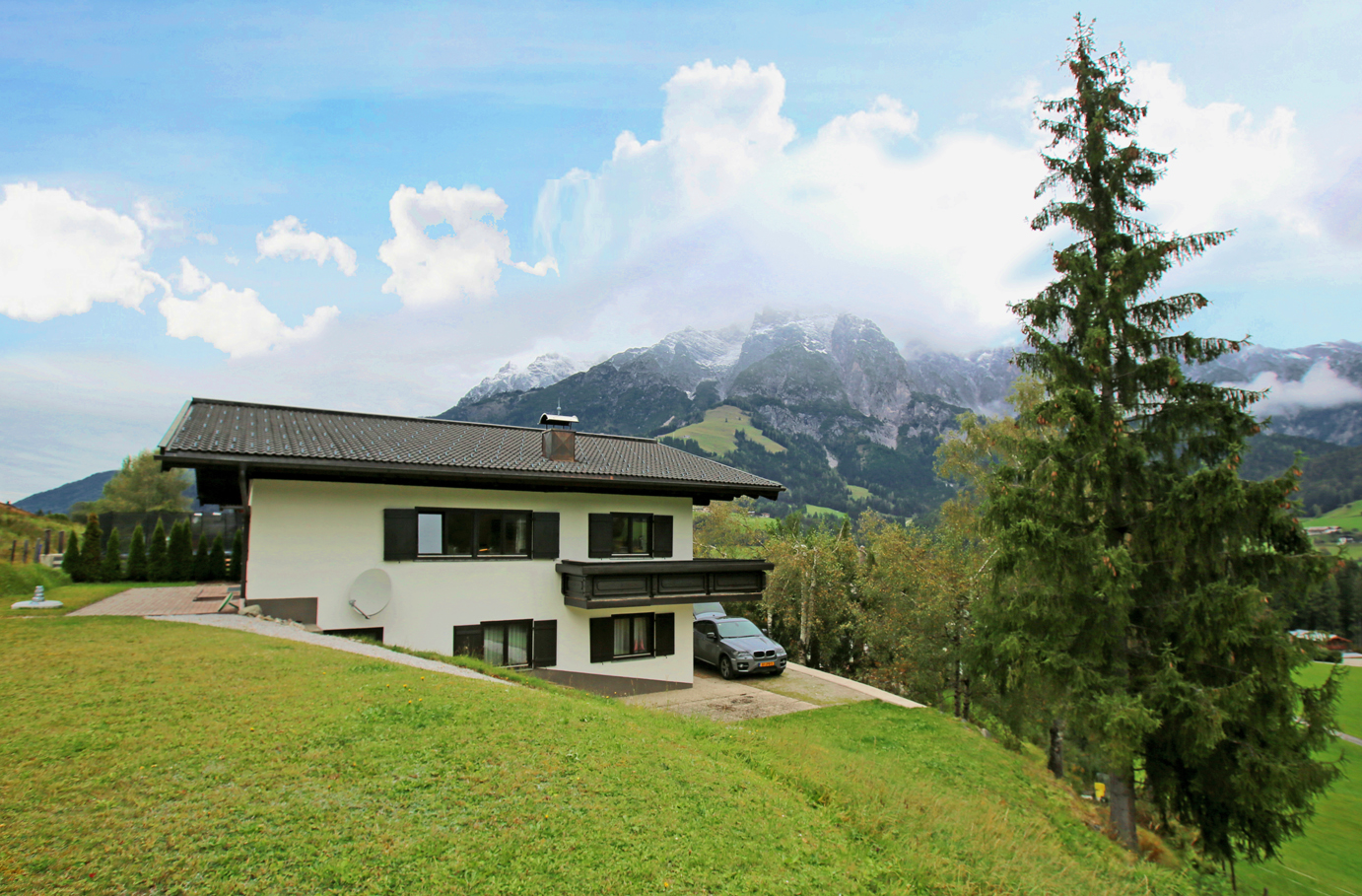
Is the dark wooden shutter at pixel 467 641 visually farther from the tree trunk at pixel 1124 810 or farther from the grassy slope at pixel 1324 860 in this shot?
the grassy slope at pixel 1324 860

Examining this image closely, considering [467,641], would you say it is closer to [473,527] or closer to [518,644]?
[518,644]

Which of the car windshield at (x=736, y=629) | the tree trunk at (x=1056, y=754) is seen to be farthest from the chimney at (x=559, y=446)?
the tree trunk at (x=1056, y=754)

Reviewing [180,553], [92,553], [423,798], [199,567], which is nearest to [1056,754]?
[423,798]

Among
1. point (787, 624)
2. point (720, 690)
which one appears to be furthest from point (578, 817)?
point (787, 624)

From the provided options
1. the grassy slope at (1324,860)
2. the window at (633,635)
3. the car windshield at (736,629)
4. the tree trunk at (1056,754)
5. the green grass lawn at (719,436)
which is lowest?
the grassy slope at (1324,860)

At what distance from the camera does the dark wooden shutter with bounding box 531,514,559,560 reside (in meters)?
16.8

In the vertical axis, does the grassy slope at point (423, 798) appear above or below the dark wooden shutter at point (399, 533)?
below

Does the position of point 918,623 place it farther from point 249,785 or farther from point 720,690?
point 249,785

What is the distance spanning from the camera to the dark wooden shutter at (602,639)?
680 inches

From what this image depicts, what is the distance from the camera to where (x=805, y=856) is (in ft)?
18.2

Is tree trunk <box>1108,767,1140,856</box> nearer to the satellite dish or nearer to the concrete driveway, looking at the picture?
the concrete driveway

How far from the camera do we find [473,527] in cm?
1616

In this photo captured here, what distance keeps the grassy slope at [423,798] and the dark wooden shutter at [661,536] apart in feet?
28.7

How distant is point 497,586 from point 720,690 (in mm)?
6637
